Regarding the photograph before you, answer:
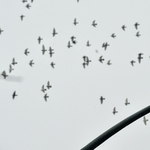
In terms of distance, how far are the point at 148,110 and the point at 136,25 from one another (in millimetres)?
26784

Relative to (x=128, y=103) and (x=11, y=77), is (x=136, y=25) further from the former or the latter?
(x=11, y=77)

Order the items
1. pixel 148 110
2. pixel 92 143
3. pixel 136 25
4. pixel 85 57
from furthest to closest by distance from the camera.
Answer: pixel 85 57 < pixel 136 25 < pixel 148 110 < pixel 92 143

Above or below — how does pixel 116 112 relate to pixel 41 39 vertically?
below

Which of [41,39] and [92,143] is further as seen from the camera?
[41,39]

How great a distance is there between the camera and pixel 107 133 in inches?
216

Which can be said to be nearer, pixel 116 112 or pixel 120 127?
pixel 120 127

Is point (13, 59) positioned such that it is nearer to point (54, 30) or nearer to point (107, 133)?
point (54, 30)

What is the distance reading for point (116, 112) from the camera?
3609cm

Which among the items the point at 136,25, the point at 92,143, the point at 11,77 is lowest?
the point at 92,143

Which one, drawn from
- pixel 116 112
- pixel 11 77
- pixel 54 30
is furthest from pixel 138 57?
pixel 11 77

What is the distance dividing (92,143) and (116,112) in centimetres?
3103

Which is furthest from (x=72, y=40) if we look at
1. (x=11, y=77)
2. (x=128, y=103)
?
(x=11, y=77)

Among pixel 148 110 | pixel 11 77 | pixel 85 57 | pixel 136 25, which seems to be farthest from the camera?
pixel 85 57

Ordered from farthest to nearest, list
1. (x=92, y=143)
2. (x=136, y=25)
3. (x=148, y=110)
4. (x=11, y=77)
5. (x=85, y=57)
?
(x=85, y=57), (x=136, y=25), (x=11, y=77), (x=148, y=110), (x=92, y=143)
